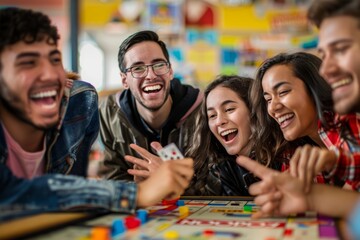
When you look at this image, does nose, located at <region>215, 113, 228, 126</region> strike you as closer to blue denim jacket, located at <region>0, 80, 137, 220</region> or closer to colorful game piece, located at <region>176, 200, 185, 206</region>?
colorful game piece, located at <region>176, 200, 185, 206</region>

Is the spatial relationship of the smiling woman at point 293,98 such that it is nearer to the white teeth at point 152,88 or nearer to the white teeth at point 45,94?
the white teeth at point 152,88

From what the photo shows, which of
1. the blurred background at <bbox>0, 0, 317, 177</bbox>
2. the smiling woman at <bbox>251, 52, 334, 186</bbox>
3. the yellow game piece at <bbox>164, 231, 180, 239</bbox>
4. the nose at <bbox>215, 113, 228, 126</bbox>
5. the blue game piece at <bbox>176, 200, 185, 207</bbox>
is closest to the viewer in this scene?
the yellow game piece at <bbox>164, 231, 180, 239</bbox>

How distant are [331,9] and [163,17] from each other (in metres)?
4.56

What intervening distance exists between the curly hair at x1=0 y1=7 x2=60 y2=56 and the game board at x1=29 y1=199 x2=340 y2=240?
56 cm

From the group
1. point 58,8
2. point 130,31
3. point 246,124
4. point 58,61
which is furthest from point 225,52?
point 58,61

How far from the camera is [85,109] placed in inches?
71.6

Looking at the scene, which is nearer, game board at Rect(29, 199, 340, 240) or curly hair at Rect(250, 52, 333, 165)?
game board at Rect(29, 199, 340, 240)

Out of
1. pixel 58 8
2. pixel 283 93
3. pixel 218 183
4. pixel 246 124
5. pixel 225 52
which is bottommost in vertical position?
pixel 218 183

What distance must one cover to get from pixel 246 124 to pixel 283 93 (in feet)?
1.17

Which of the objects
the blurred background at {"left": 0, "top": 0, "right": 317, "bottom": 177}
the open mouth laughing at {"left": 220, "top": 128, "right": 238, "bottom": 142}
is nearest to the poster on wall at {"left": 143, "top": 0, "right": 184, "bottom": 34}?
the blurred background at {"left": 0, "top": 0, "right": 317, "bottom": 177}

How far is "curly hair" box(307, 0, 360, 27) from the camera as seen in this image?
1205 millimetres

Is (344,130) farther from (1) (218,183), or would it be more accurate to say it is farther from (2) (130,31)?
(2) (130,31)

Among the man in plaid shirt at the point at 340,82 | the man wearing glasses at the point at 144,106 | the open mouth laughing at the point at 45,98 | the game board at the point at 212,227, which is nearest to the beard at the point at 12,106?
the open mouth laughing at the point at 45,98

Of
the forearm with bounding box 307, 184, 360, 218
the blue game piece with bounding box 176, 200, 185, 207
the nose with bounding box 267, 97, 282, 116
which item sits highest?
the nose with bounding box 267, 97, 282, 116
